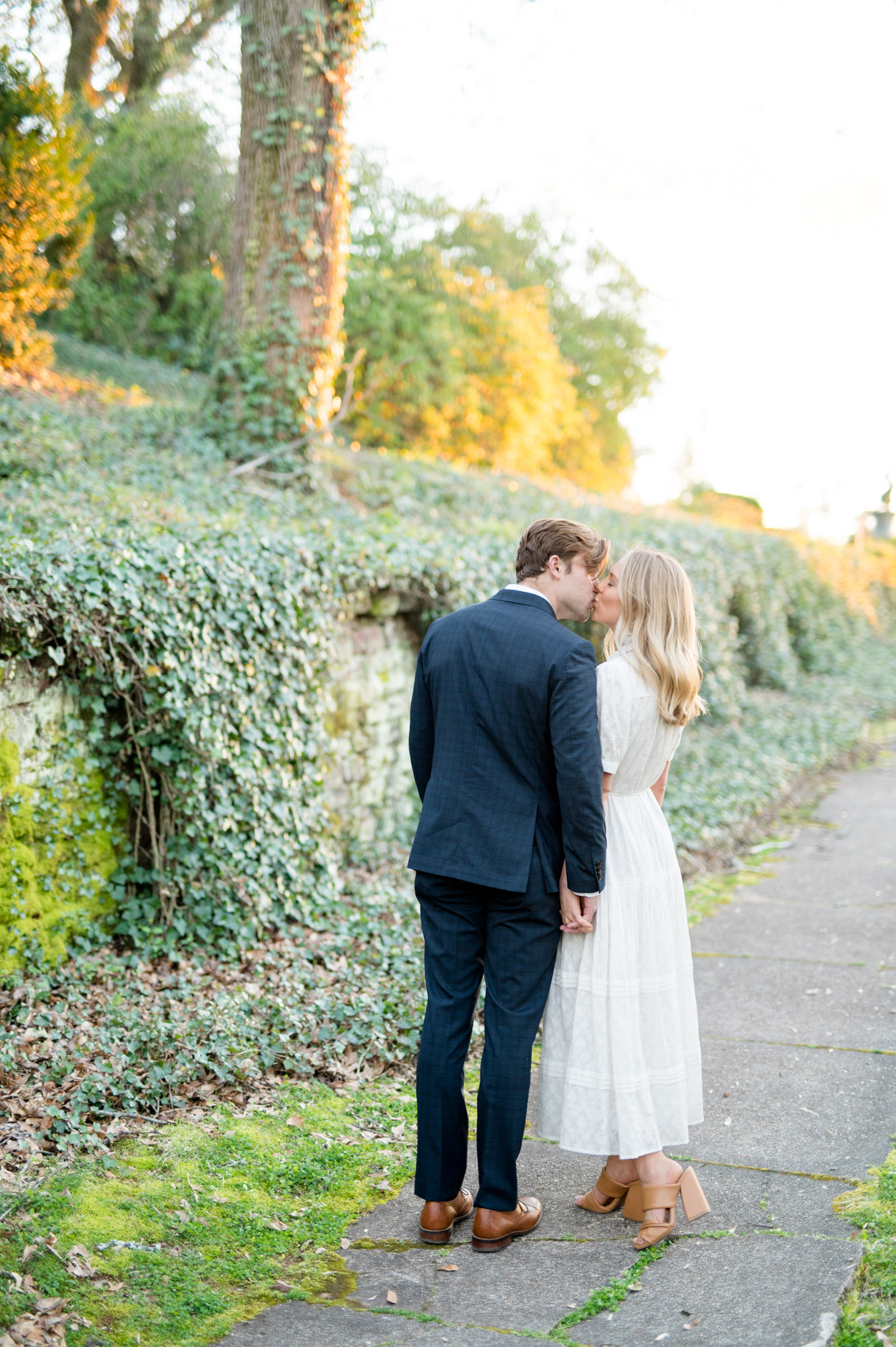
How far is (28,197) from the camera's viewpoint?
9445 mm

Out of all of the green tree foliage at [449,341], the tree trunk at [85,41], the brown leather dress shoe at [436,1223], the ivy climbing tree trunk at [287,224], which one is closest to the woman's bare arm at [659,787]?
the brown leather dress shoe at [436,1223]

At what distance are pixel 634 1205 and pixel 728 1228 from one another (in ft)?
0.87

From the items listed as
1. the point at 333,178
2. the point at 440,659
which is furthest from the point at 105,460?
the point at 440,659

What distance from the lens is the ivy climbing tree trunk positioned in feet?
29.1

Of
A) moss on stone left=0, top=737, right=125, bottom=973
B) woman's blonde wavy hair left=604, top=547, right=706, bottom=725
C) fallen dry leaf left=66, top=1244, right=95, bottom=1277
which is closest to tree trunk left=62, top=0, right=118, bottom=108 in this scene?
moss on stone left=0, top=737, right=125, bottom=973

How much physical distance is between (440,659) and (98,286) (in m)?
17.2

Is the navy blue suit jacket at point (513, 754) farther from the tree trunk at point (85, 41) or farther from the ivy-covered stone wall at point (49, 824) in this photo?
the tree trunk at point (85, 41)

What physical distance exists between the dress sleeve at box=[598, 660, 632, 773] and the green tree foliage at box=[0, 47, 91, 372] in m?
8.30

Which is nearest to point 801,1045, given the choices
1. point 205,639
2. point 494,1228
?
point 494,1228

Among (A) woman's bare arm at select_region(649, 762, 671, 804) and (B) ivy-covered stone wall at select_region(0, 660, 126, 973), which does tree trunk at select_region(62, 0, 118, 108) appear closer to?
(B) ivy-covered stone wall at select_region(0, 660, 126, 973)

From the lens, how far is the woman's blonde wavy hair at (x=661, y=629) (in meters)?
3.04

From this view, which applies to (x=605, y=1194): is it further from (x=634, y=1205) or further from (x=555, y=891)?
(x=555, y=891)

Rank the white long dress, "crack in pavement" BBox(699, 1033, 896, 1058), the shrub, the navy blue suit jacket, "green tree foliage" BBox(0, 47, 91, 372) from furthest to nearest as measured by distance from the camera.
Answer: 1. "green tree foliage" BBox(0, 47, 91, 372)
2. the shrub
3. "crack in pavement" BBox(699, 1033, 896, 1058)
4. the white long dress
5. the navy blue suit jacket

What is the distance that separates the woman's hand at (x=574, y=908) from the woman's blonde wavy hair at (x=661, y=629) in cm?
57
